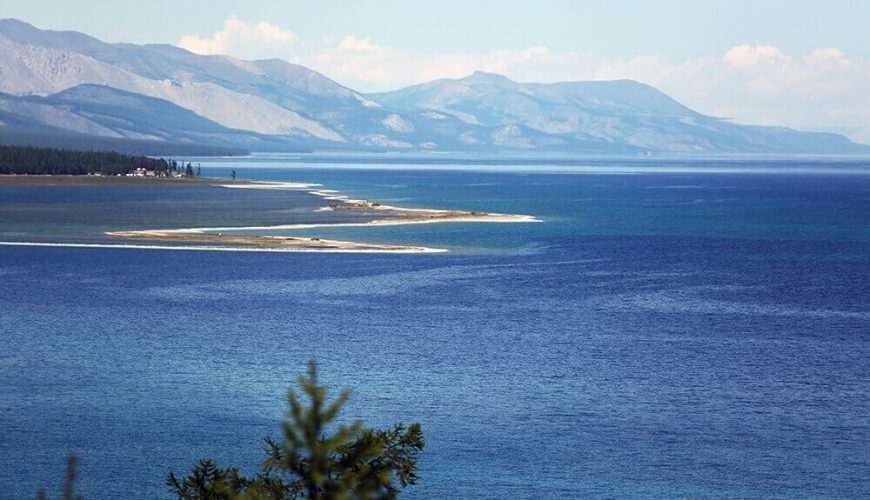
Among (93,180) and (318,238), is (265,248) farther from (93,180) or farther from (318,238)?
(93,180)

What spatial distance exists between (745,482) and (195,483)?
1703 cm

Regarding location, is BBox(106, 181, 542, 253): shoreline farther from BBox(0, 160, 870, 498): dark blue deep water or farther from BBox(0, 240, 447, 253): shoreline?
BBox(0, 160, 870, 498): dark blue deep water

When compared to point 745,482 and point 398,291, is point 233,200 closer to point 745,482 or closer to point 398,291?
point 398,291

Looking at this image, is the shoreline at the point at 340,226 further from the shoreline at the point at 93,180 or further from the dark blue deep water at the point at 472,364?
the shoreline at the point at 93,180

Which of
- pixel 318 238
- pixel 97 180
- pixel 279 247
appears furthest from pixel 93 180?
pixel 279 247

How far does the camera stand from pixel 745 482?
32281 millimetres

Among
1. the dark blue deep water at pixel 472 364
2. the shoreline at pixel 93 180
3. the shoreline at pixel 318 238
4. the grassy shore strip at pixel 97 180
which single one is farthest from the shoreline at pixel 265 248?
the grassy shore strip at pixel 97 180

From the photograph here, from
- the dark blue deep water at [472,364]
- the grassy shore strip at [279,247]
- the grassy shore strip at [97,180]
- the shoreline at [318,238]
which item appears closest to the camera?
the dark blue deep water at [472,364]

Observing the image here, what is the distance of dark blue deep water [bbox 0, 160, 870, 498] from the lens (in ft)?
110

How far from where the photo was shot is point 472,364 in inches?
1832

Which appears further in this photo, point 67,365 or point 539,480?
point 67,365

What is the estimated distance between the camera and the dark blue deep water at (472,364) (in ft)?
110

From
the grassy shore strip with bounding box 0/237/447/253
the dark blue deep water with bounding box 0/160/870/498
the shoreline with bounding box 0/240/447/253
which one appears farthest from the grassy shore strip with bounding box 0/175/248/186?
the dark blue deep water with bounding box 0/160/870/498

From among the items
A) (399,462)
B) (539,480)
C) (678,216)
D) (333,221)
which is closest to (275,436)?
(539,480)
